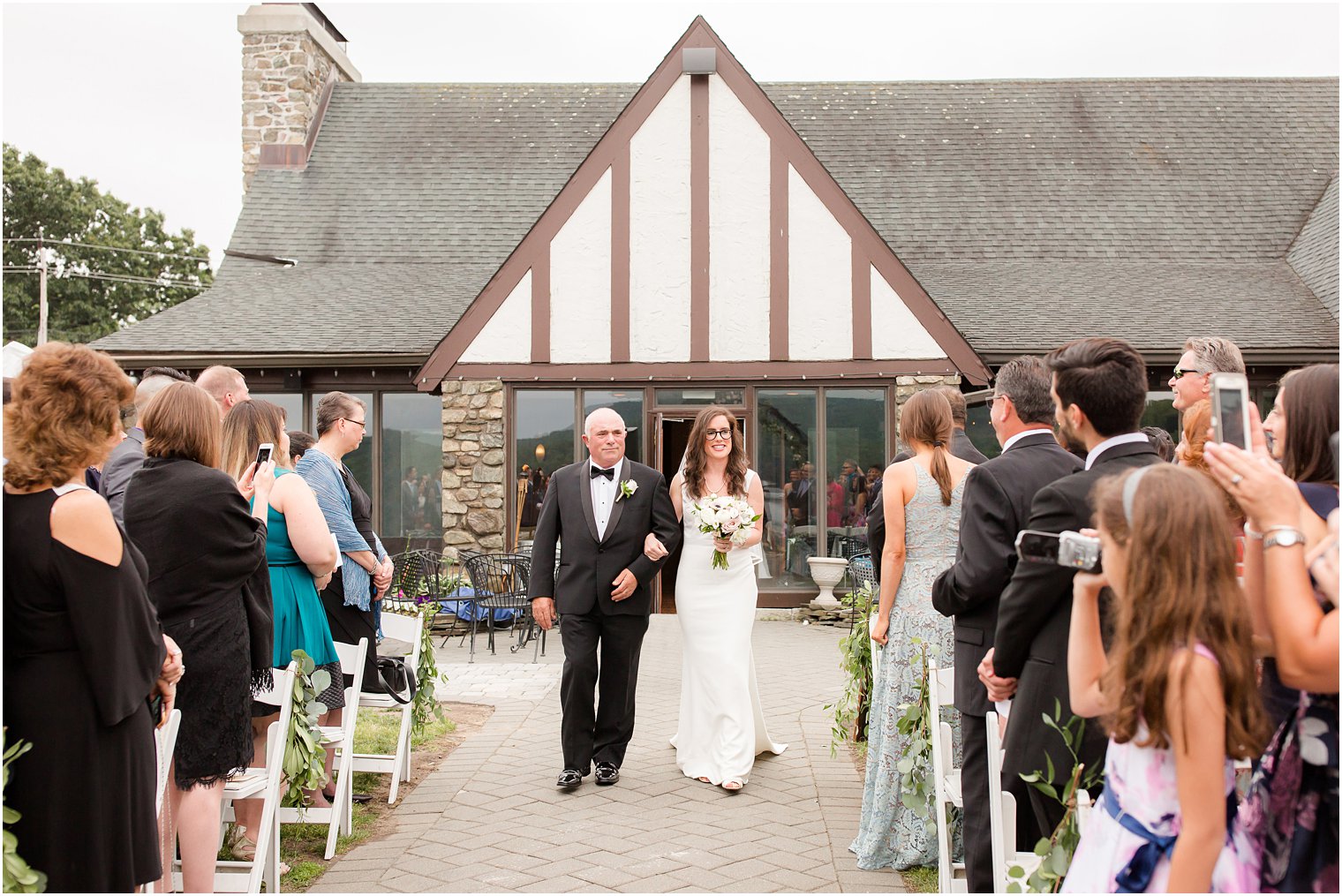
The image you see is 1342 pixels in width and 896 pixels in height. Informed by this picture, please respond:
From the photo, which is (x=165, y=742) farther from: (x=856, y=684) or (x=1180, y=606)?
(x=856, y=684)

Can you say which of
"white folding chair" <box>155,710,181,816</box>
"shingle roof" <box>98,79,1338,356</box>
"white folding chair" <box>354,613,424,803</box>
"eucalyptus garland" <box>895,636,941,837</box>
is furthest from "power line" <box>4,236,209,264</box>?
"eucalyptus garland" <box>895,636,941,837</box>

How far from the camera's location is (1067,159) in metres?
17.7

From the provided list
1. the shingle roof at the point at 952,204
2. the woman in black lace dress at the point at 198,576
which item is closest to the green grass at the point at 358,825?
the woman in black lace dress at the point at 198,576

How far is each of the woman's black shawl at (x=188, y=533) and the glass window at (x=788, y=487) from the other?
9.80 metres

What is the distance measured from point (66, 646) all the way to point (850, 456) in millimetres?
11158

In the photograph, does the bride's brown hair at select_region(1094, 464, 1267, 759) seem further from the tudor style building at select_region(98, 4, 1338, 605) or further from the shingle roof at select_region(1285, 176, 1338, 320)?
the shingle roof at select_region(1285, 176, 1338, 320)

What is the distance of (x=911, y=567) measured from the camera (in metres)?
5.05

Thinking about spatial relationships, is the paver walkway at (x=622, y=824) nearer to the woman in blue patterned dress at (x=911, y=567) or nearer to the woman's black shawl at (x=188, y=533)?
the woman in blue patterned dress at (x=911, y=567)

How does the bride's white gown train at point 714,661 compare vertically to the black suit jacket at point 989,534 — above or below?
below

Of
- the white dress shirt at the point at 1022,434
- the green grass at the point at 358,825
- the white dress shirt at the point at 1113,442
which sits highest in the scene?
the white dress shirt at the point at 1022,434

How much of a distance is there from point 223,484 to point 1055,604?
8.95ft

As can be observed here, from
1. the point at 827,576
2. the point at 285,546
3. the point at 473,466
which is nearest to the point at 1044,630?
the point at 285,546

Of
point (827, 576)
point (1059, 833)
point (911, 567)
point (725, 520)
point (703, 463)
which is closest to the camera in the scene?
point (1059, 833)

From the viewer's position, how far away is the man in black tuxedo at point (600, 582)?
20.1 ft
